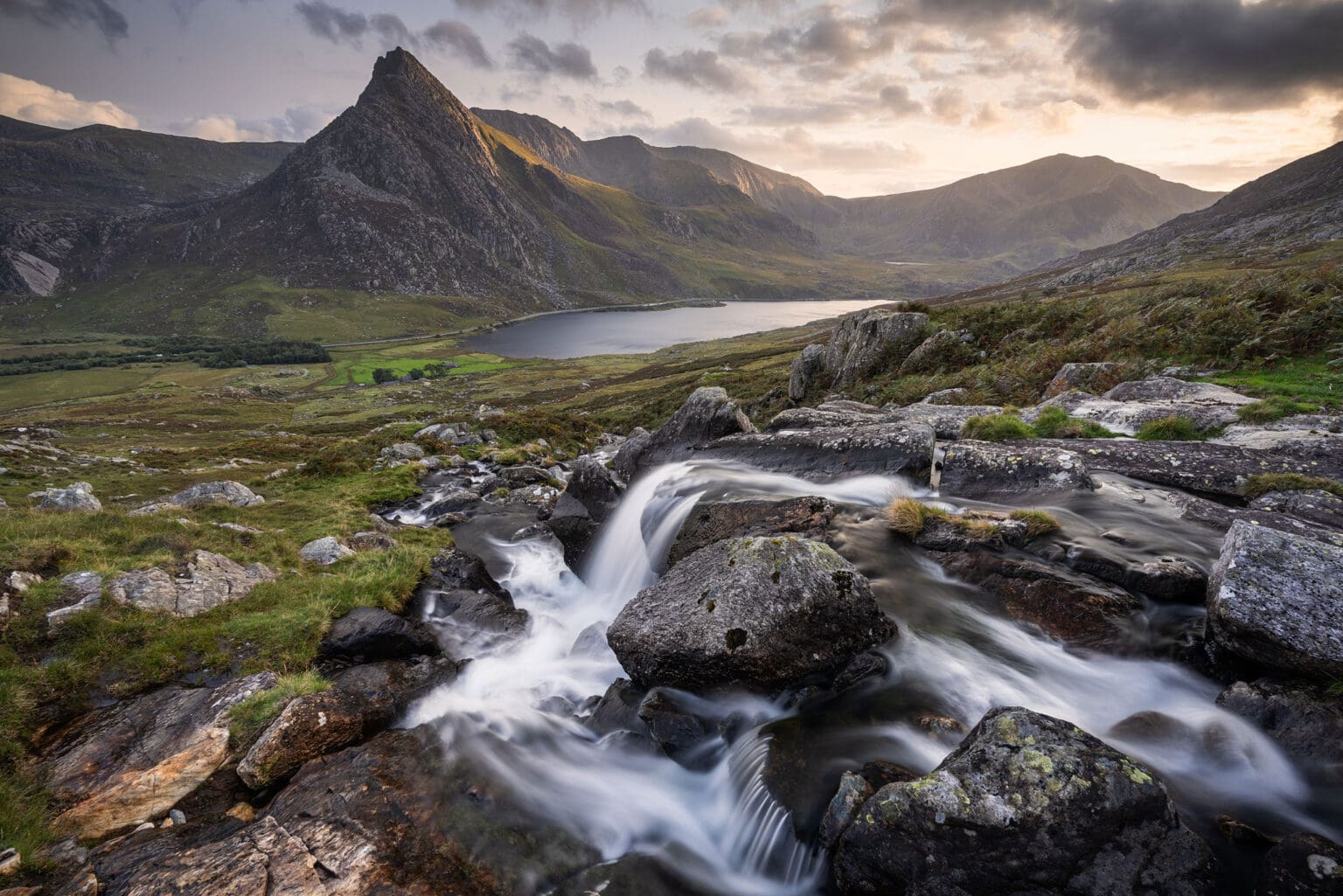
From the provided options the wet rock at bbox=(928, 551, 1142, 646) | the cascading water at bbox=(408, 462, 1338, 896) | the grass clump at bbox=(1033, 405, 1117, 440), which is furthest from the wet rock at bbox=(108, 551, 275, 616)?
the grass clump at bbox=(1033, 405, 1117, 440)

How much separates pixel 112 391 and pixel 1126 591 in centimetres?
17164

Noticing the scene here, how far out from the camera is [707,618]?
32.0 feet

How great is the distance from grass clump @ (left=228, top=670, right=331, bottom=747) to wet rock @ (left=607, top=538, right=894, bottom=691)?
640cm

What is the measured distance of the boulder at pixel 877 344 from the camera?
37131 mm

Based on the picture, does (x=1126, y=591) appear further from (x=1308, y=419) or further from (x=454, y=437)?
(x=454, y=437)

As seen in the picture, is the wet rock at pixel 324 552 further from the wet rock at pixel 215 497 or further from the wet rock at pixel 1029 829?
the wet rock at pixel 1029 829

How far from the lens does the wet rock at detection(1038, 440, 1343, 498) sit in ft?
40.5

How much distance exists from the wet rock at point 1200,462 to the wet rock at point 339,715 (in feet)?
60.1

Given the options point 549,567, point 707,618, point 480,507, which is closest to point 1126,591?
point 707,618

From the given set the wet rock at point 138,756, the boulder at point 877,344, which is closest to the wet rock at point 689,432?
the wet rock at point 138,756

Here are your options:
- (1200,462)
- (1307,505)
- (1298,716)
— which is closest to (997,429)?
(1200,462)

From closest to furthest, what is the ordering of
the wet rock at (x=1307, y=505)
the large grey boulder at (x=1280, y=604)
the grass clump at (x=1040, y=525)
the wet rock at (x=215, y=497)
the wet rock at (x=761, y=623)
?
the large grey boulder at (x=1280, y=604) → the wet rock at (x=761, y=623) → the wet rock at (x=1307, y=505) → the grass clump at (x=1040, y=525) → the wet rock at (x=215, y=497)

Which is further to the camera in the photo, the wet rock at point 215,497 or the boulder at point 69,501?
the wet rock at point 215,497

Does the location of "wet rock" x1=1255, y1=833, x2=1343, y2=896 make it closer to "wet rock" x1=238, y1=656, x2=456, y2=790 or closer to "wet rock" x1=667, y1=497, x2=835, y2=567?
"wet rock" x1=667, y1=497, x2=835, y2=567
